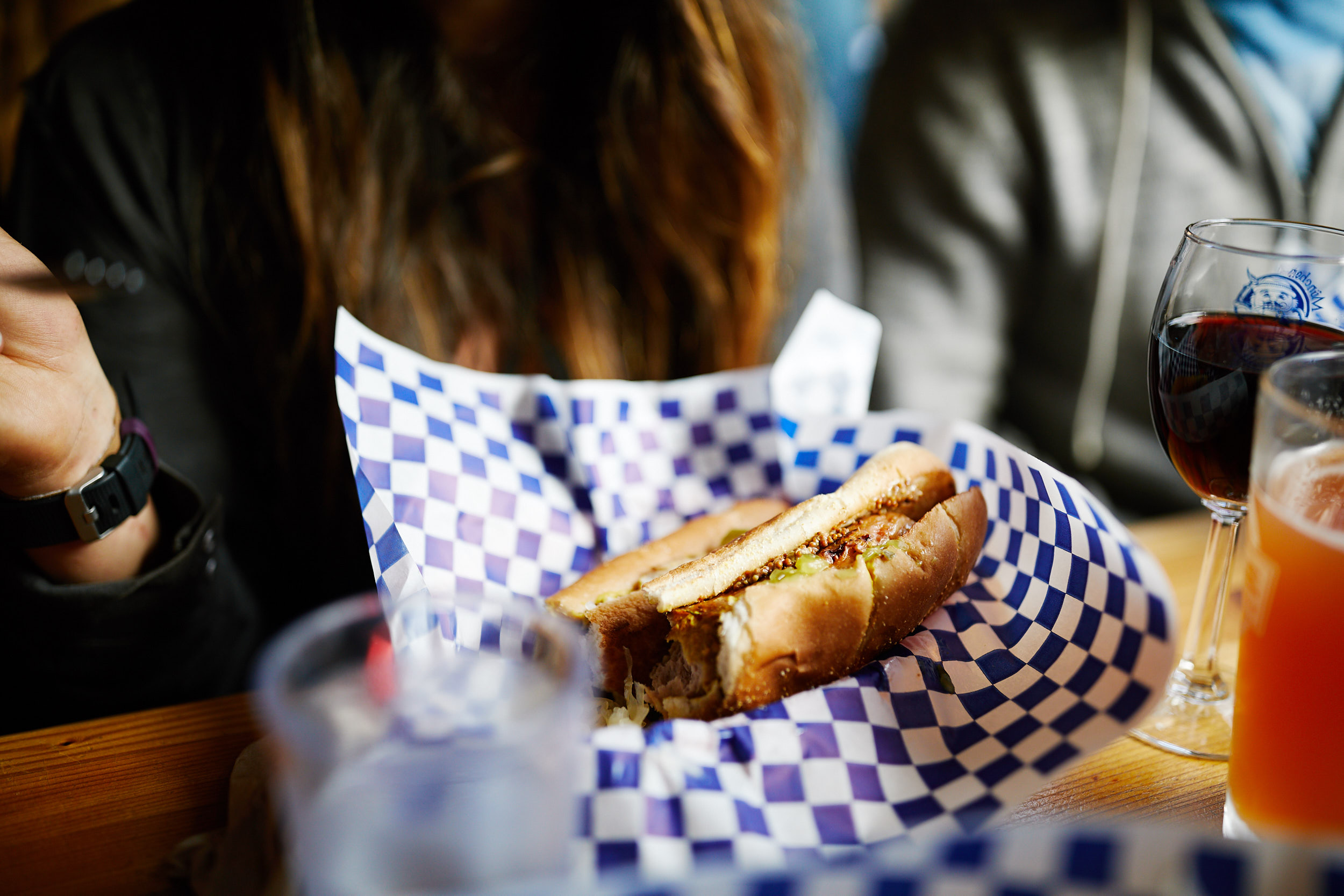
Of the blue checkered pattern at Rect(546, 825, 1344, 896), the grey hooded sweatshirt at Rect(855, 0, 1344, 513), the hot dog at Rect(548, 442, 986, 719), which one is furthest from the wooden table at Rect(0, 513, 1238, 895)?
the grey hooded sweatshirt at Rect(855, 0, 1344, 513)

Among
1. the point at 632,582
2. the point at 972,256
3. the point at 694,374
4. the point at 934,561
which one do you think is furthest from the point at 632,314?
the point at 972,256

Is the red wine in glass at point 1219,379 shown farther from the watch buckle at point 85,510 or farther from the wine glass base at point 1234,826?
the watch buckle at point 85,510

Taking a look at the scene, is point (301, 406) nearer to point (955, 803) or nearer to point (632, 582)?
point (632, 582)

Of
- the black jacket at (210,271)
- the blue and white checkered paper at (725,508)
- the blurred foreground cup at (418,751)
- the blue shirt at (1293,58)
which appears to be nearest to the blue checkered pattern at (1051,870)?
the blurred foreground cup at (418,751)

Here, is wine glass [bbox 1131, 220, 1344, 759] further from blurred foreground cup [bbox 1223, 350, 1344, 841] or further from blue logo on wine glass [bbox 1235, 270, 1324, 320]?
blurred foreground cup [bbox 1223, 350, 1344, 841]

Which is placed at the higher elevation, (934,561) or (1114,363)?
(934,561)
